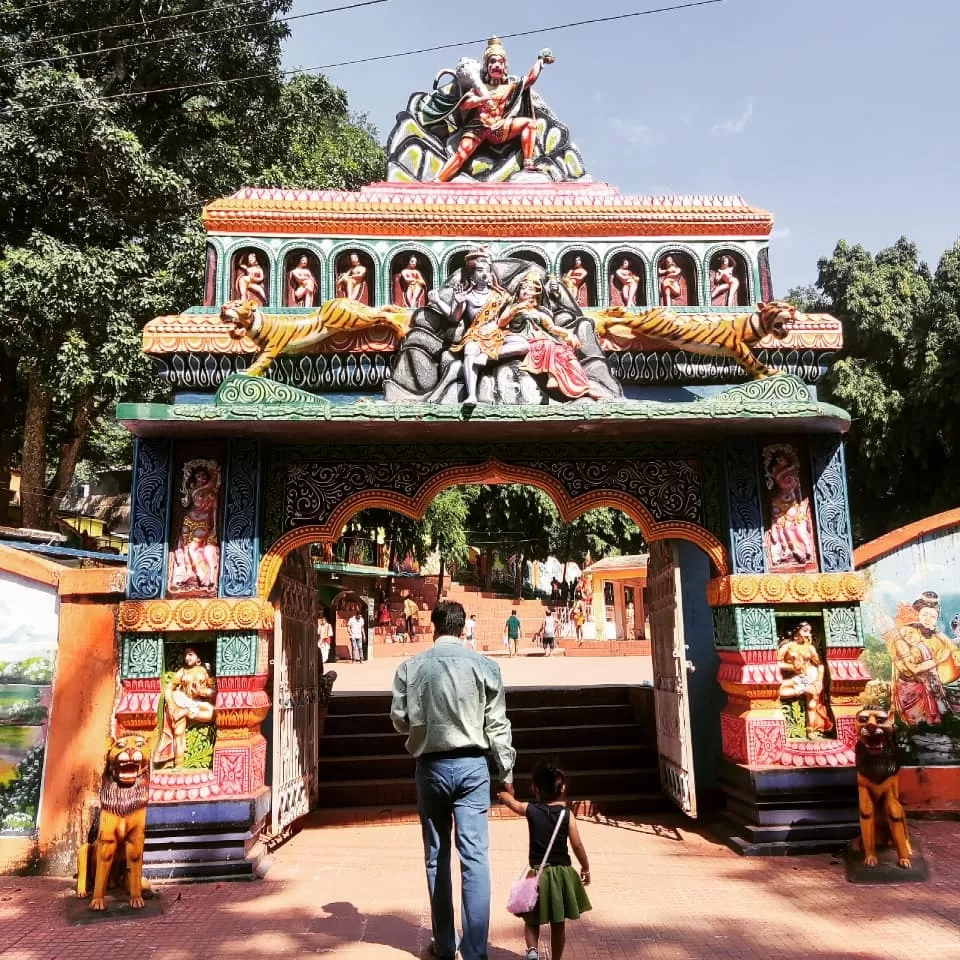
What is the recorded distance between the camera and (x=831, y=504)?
21.9 feet

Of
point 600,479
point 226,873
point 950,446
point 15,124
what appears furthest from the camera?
point 950,446

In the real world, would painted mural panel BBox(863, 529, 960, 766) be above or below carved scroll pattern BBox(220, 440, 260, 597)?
below

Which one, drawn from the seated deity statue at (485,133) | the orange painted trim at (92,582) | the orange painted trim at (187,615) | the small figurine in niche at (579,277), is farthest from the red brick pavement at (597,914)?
the seated deity statue at (485,133)

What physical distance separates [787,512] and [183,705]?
5.11m

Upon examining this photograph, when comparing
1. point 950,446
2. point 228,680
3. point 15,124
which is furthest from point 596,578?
point 228,680

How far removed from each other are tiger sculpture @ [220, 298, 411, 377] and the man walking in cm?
377

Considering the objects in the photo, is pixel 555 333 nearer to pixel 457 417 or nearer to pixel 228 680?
pixel 457 417

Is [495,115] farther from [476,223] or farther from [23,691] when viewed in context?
[23,691]

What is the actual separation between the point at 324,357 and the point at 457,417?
1769 mm

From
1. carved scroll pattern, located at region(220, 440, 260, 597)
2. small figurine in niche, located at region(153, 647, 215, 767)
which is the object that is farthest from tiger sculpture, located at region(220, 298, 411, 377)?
small figurine in niche, located at region(153, 647, 215, 767)

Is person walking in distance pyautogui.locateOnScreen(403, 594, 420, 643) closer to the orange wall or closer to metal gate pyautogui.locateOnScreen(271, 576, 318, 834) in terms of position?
metal gate pyautogui.locateOnScreen(271, 576, 318, 834)

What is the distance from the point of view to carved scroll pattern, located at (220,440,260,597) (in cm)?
638

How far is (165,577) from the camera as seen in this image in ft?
20.8

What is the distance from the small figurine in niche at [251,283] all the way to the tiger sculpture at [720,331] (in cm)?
348
